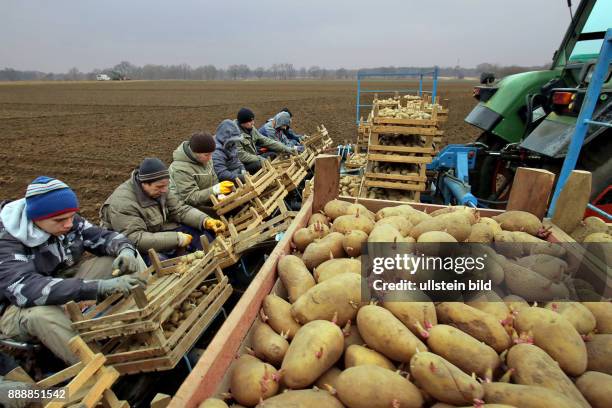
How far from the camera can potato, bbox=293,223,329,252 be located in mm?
2566

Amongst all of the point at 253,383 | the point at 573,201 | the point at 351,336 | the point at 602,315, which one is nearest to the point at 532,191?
the point at 573,201

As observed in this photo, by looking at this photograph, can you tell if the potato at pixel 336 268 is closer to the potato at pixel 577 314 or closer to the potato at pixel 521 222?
the potato at pixel 577 314

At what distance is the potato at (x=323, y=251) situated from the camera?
2326 mm

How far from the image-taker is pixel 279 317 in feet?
6.31

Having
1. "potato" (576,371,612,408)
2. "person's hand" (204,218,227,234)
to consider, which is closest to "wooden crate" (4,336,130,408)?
"person's hand" (204,218,227,234)

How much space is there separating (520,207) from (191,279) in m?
2.85

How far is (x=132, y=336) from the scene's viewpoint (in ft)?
8.70

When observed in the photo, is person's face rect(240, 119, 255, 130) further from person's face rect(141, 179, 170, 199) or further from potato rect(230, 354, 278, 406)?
potato rect(230, 354, 278, 406)

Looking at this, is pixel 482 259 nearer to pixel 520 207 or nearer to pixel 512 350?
pixel 512 350

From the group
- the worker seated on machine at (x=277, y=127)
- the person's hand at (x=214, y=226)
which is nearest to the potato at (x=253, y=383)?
the person's hand at (x=214, y=226)

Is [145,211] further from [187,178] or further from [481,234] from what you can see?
[481,234]

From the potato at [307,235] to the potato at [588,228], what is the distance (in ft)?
6.17

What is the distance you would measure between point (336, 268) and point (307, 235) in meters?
0.51

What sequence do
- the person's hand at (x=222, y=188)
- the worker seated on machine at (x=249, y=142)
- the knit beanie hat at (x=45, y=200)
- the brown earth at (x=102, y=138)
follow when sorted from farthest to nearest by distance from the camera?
1. the brown earth at (x=102, y=138)
2. the worker seated on machine at (x=249, y=142)
3. the person's hand at (x=222, y=188)
4. the knit beanie hat at (x=45, y=200)
